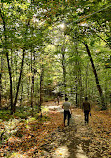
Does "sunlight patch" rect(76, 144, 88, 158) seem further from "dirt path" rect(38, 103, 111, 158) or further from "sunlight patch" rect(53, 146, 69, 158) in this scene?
"sunlight patch" rect(53, 146, 69, 158)

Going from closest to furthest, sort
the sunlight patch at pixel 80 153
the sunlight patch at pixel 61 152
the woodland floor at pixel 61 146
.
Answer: the sunlight patch at pixel 80 153
the sunlight patch at pixel 61 152
the woodland floor at pixel 61 146

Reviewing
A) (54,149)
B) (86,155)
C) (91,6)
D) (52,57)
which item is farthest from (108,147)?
(52,57)

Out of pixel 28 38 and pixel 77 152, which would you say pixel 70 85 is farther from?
pixel 77 152

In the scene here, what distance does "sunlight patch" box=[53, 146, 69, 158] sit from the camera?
466 centimetres

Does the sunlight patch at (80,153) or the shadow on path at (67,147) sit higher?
the sunlight patch at (80,153)

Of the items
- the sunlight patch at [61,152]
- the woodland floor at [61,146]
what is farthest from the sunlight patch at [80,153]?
the sunlight patch at [61,152]

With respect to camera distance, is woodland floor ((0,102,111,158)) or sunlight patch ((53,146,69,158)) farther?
woodland floor ((0,102,111,158))

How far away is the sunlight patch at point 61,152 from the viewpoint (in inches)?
184

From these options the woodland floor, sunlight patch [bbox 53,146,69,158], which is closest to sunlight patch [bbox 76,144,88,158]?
the woodland floor

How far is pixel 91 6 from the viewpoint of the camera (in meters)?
5.66

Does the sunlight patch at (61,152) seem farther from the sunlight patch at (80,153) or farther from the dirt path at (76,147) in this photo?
the sunlight patch at (80,153)

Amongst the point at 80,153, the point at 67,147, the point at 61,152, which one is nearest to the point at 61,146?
the point at 67,147

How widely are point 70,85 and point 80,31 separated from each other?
34.5 feet

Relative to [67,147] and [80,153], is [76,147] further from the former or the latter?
[80,153]
